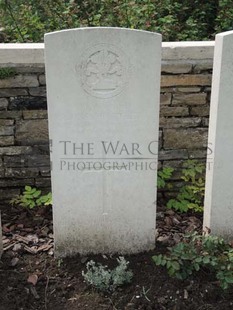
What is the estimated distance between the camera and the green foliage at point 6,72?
3.52 meters

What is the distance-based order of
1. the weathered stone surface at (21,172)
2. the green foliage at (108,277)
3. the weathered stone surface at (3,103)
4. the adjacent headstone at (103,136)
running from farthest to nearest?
the weathered stone surface at (21,172), the weathered stone surface at (3,103), the green foliage at (108,277), the adjacent headstone at (103,136)

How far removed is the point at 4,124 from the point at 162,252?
4.91 ft

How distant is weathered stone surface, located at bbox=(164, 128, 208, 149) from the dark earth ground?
28.5 inches

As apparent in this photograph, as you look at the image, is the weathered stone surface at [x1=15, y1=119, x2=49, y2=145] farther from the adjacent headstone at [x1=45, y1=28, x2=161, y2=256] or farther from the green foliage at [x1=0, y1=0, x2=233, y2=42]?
the green foliage at [x1=0, y1=0, x2=233, y2=42]

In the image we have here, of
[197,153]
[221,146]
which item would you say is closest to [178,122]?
[197,153]

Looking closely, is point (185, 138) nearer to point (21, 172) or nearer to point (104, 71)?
point (104, 71)

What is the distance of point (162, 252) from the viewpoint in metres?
3.31

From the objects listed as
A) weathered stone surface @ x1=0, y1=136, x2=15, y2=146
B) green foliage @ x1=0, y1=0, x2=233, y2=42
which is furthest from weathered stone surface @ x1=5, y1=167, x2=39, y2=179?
green foliage @ x1=0, y1=0, x2=233, y2=42

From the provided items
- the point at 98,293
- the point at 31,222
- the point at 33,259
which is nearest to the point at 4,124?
the point at 31,222

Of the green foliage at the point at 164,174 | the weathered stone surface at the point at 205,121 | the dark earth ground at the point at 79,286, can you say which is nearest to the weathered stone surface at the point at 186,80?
the weathered stone surface at the point at 205,121

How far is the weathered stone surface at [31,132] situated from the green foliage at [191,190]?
112cm

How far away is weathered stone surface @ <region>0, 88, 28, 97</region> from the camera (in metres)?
3.59

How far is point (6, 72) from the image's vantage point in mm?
3523

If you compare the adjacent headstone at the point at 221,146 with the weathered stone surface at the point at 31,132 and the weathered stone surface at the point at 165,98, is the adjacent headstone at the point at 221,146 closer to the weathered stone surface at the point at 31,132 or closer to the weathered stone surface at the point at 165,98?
the weathered stone surface at the point at 165,98
